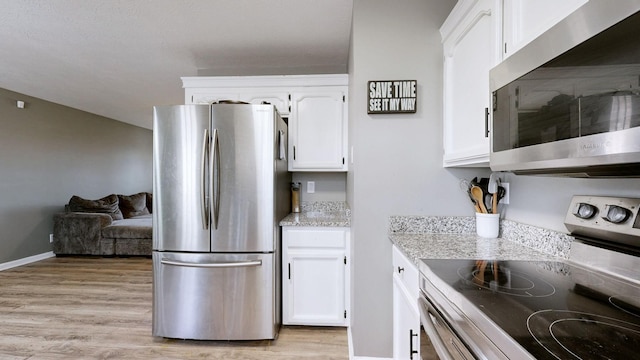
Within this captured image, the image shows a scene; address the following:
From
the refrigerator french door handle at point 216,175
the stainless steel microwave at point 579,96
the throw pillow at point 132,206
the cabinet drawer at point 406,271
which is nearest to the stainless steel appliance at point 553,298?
the cabinet drawer at point 406,271

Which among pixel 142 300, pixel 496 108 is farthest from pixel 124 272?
pixel 496 108

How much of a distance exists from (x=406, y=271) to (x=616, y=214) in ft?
2.58

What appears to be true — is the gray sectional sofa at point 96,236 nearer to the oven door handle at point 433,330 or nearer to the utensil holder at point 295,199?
the utensil holder at point 295,199

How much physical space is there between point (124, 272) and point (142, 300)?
1141 millimetres

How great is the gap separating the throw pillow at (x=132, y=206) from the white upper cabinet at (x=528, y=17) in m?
5.99

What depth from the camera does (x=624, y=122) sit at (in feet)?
1.98

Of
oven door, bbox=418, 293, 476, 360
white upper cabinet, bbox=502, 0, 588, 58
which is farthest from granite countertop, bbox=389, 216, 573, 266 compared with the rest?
white upper cabinet, bbox=502, 0, 588, 58

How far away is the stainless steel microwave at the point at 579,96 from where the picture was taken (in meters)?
0.60

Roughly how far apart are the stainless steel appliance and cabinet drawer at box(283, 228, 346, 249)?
3.67ft

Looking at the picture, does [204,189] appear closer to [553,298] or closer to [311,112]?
[311,112]

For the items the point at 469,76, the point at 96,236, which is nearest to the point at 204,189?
the point at 469,76

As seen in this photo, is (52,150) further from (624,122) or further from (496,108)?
(624,122)

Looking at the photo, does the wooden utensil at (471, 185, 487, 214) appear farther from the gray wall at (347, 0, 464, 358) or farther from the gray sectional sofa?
the gray sectional sofa

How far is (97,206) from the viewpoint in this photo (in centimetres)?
455
